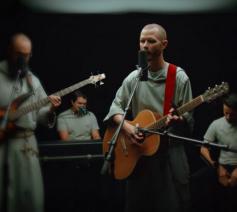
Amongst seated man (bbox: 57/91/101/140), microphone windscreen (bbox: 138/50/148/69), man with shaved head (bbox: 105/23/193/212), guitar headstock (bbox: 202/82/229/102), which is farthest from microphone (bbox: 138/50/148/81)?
seated man (bbox: 57/91/101/140)

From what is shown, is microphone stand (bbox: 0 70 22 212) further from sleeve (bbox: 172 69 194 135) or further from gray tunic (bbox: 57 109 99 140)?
sleeve (bbox: 172 69 194 135)

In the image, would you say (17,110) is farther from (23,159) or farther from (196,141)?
(196,141)

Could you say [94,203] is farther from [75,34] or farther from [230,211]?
[75,34]

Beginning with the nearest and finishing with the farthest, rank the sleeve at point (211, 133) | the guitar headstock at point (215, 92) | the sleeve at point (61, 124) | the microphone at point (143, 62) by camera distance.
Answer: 1. the microphone at point (143, 62)
2. the guitar headstock at point (215, 92)
3. the sleeve at point (61, 124)
4. the sleeve at point (211, 133)

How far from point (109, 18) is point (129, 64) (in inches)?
17.6

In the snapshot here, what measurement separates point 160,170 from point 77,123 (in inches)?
29.6

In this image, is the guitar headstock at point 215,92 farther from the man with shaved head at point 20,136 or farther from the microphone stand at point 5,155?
the microphone stand at point 5,155

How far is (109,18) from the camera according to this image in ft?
11.0

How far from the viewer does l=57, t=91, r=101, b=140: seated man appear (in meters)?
3.11

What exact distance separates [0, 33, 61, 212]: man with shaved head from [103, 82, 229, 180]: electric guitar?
549 millimetres

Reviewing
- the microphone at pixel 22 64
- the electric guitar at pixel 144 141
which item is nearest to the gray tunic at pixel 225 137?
the electric guitar at pixel 144 141

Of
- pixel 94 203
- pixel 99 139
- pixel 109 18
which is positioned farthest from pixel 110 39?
pixel 94 203

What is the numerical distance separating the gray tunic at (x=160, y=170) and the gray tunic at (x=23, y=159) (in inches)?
28.0

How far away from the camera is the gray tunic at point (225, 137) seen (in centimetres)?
319
